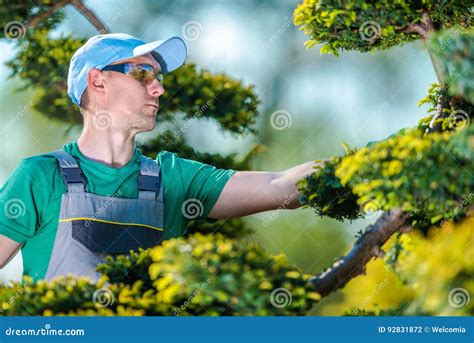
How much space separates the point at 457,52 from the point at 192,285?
43.6 inches

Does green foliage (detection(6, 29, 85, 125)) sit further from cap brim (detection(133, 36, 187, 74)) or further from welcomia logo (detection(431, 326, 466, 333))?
welcomia logo (detection(431, 326, 466, 333))

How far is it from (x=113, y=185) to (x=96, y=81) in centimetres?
39

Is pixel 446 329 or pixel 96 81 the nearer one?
pixel 446 329

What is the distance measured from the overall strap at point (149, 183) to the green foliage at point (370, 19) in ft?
2.35

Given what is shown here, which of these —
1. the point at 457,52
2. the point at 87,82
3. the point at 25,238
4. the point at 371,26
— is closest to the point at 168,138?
the point at 87,82

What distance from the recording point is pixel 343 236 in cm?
381

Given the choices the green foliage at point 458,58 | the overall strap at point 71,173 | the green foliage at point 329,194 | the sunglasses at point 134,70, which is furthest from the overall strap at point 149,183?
the green foliage at point 458,58

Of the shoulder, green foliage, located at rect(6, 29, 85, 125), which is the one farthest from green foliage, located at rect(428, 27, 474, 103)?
green foliage, located at rect(6, 29, 85, 125)

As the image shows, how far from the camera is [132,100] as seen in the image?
9.30 ft

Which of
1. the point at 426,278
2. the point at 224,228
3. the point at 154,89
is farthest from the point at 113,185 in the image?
the point at 426,278

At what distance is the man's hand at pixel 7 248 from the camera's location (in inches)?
108

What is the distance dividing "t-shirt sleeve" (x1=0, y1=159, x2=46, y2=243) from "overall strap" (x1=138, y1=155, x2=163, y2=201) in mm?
339

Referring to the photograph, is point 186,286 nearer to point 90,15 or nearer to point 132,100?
point 132,100

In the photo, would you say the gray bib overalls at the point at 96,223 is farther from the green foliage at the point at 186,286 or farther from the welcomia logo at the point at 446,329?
the welcomia logo at the point at 446,329
